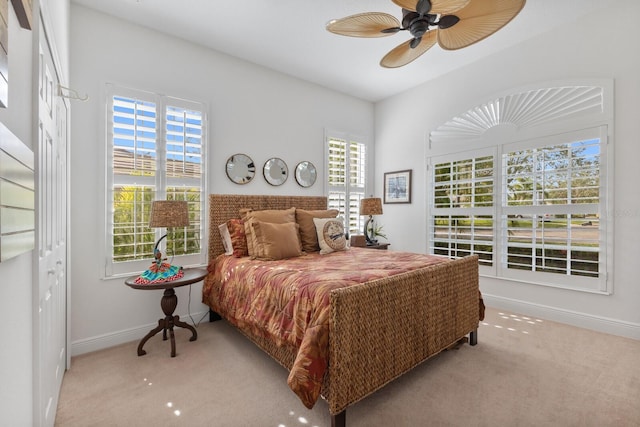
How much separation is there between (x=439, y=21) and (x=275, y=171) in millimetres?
2490

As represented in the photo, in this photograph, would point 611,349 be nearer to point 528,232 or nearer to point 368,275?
point 528,232

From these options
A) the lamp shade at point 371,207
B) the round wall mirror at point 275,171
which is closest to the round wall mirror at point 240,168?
the round wall mirror at point 275,171

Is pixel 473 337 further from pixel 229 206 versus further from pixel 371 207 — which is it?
pixel 229 206

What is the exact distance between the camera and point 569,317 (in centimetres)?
314

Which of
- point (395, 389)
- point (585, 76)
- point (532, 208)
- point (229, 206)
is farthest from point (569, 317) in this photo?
point (229, 206)

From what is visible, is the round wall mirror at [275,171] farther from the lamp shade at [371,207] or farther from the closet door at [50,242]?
the closet door at [50,242]

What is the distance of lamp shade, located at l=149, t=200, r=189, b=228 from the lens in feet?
8.29

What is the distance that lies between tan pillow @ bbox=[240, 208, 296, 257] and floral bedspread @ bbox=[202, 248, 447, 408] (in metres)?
0.17

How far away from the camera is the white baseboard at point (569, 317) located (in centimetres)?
283

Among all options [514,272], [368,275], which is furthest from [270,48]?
[514,272]

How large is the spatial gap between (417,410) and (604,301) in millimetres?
2514

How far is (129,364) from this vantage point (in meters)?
2.39

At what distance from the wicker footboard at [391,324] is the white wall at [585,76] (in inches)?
54.2

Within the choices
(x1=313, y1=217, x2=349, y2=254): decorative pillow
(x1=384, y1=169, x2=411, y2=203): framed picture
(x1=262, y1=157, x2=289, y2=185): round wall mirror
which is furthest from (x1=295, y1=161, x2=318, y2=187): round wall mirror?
(x1=384, y1=169, x2=411, y2=203): framed picture
